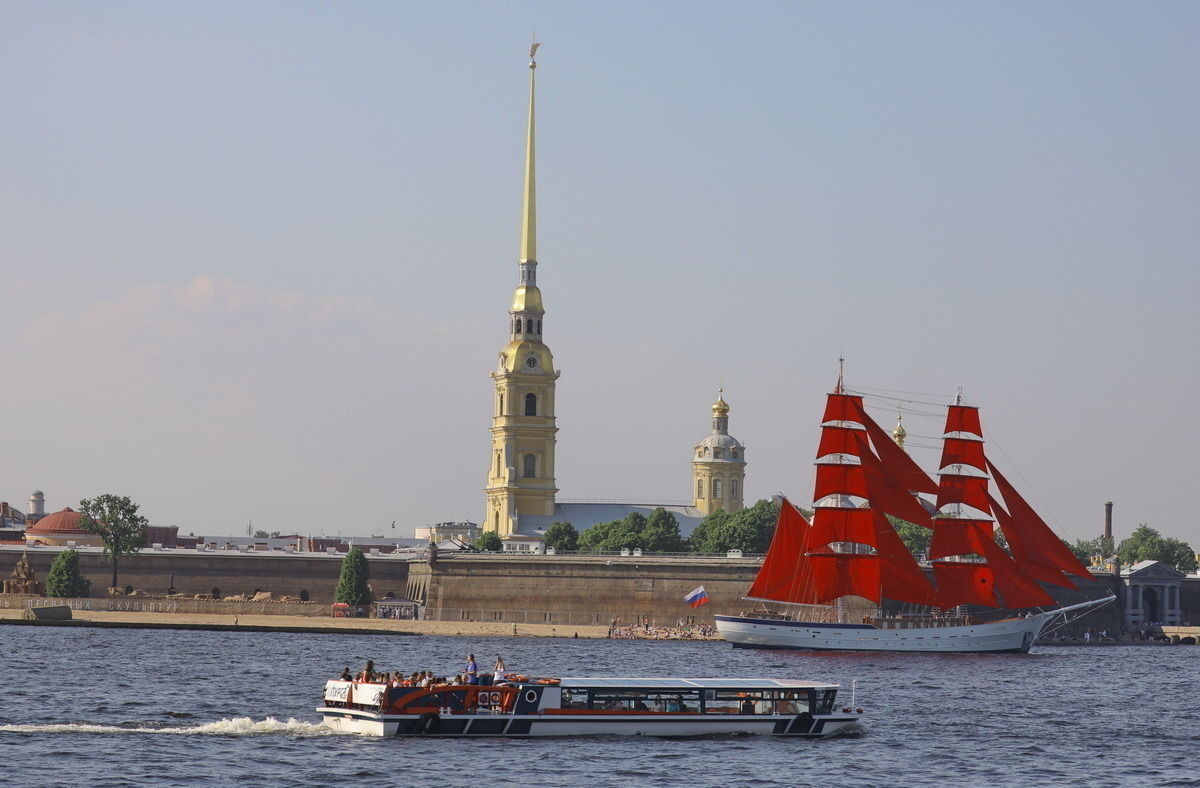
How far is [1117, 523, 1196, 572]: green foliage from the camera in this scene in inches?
7318

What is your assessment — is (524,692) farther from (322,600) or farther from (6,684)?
(322,600)

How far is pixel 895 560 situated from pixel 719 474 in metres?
71.1

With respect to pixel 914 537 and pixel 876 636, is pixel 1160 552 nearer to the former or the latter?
pixel 914 537

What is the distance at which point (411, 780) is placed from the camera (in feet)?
152

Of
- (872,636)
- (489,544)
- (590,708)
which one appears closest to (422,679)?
(590,708)

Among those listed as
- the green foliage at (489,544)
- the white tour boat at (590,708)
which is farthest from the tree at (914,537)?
the white tour boat at (590,708)

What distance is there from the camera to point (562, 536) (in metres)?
161

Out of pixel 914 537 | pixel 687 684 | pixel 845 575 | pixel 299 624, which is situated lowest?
pixel 687 684

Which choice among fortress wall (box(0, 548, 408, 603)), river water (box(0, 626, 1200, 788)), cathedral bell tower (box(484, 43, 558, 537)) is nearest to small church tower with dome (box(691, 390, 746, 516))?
cathedral bell tower (box(484, 43, 558, 537))

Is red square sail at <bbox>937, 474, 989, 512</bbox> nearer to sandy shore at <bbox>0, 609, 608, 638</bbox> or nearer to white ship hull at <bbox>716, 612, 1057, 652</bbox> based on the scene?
white ship hull at <bbox>716, 612, 1057, 652</bbox>

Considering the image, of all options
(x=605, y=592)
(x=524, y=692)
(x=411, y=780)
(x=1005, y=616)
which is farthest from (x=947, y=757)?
(x=605, y=592)

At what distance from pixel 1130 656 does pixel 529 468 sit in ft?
244

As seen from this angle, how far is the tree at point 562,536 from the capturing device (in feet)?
522

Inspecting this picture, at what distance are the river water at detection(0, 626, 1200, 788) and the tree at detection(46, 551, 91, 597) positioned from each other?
133 ft
